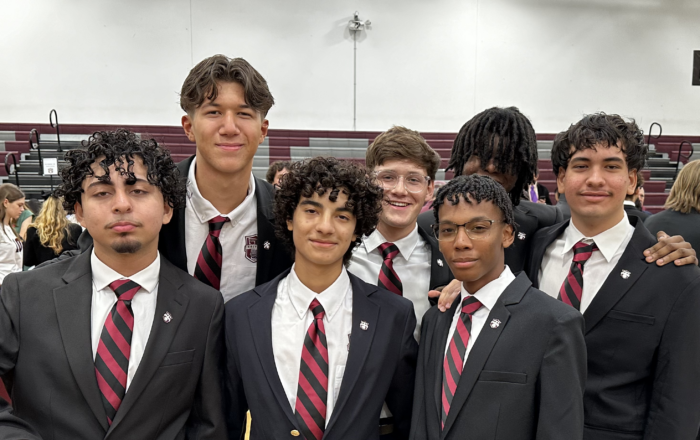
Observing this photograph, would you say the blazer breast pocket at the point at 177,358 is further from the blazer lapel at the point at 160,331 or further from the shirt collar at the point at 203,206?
the shirt collar at the point at 203,206

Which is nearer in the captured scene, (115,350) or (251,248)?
(115,350)

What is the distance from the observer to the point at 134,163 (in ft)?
5.74

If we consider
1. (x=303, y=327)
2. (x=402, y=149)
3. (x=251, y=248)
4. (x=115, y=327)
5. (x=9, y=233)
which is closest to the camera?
(x=115, y=327)

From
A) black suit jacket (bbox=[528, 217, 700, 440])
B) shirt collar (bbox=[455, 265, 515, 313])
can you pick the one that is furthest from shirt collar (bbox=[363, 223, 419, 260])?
black suit jacket (bbox=[528, 217, 700, 440])

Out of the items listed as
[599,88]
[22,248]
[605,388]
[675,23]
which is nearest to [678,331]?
[605,388]

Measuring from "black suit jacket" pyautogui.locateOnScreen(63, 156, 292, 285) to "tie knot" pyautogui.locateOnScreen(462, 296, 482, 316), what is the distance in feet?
2.46

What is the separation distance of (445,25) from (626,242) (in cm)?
1095

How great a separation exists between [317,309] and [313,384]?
237mm

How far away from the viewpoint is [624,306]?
1766mm

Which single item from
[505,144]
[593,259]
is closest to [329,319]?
[593,259]

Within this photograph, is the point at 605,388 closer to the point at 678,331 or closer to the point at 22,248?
the point at 678,331

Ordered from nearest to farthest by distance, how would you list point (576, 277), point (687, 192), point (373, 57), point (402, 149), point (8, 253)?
point (576, 277)
point (402, 149)
point (687, 192)
point (8, 253)
point (373, 57)

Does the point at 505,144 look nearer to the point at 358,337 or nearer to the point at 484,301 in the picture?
the point at 484,301

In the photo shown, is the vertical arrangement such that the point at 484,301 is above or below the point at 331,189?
below
